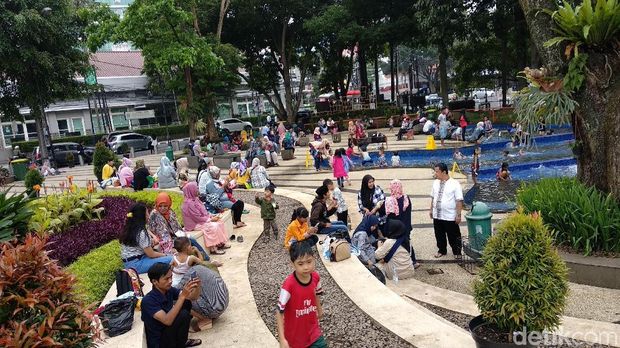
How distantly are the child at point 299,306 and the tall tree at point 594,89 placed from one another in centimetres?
530

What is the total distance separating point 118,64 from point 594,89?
1932 inches

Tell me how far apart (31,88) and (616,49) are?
2525 cm

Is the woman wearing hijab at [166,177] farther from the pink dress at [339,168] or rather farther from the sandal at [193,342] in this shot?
the sandal at [193,342]

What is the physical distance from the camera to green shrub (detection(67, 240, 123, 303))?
19.0 ft

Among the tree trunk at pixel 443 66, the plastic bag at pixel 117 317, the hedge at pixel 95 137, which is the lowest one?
the plastic bag at pixel 117 317

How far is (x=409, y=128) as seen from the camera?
85.3ft

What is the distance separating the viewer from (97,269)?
6.25 meters

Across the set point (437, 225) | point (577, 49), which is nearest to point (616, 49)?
point (577, 49)

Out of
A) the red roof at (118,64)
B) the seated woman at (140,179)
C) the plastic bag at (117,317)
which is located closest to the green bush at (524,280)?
the plastic bag at (117,317)

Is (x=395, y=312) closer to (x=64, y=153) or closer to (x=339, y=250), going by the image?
(x=339, y=250)

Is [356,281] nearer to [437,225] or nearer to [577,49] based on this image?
[437,225]

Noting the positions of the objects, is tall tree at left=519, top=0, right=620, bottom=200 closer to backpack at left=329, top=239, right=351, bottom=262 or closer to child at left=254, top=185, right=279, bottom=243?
backpack at left=329, top=239, right=351, bottom=262

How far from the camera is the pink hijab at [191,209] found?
7.93 meters

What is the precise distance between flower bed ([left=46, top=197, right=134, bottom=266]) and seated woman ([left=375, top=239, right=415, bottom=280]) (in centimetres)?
436
